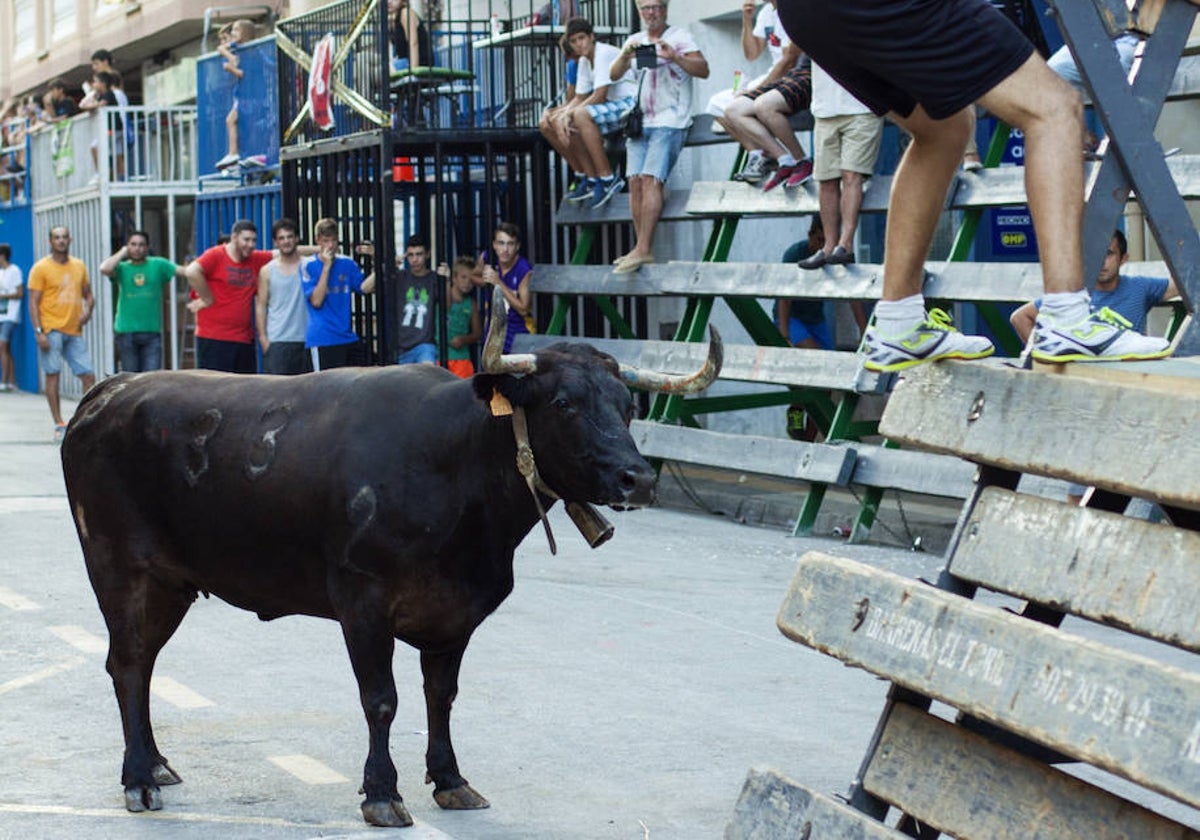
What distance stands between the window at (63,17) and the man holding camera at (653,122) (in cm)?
2547

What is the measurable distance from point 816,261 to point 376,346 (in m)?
6.02

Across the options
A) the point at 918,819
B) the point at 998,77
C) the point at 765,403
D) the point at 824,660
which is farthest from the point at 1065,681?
the point at 765,403

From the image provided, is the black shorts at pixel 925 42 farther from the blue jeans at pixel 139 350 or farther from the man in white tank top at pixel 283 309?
the blue jeans at pixel 139 350

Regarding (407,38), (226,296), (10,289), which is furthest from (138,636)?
(10,289)

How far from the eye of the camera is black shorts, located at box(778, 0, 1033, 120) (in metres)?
4.43

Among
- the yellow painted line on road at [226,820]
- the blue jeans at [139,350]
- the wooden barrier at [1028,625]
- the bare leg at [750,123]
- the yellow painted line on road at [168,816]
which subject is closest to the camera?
the wooden barrier at [1028,625]

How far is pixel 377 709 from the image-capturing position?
20.2ft

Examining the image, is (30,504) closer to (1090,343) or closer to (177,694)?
(177,694)

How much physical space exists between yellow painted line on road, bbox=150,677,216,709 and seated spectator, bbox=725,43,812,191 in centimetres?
702

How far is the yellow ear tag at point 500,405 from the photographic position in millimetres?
6250

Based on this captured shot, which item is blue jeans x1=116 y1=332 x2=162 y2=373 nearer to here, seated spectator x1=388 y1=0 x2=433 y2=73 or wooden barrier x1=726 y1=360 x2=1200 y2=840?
seated spectator x1=388 y1=0 x2=433 y2=73

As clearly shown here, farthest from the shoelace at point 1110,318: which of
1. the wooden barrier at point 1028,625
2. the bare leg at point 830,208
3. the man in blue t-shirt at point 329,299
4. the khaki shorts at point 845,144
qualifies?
the man in blue t-shirt at point 329,299

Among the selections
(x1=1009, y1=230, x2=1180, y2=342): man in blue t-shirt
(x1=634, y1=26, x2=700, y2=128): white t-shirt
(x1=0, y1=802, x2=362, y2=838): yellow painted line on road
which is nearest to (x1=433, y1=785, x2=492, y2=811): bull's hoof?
(x1=0, y1=802, x2=362, y2=838): yellow painted line on road

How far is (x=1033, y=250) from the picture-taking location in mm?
14469
